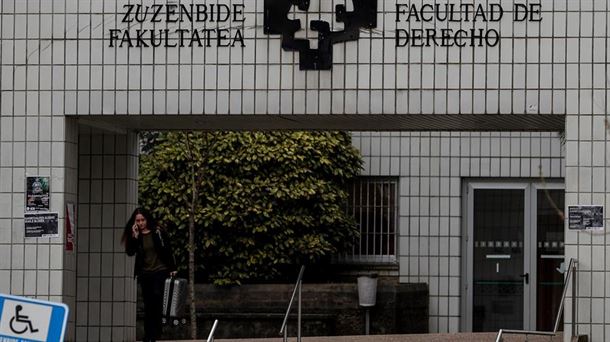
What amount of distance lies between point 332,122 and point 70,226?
3.05 metres

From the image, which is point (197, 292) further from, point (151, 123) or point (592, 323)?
point (592, 323)

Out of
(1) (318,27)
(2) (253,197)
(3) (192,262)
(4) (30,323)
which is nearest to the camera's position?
(4) (30,323)

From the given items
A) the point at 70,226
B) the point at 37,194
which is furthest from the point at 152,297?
the point at 37,194

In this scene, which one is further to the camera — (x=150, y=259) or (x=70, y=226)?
(x=150, y=259)

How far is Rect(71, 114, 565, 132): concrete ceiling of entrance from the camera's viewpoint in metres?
16.2

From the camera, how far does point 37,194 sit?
16.3m

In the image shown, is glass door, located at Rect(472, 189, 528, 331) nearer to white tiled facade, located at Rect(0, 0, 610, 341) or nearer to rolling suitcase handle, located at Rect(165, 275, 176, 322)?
rolling suitcase handle, located at Rect(165, 275, 176, 322)

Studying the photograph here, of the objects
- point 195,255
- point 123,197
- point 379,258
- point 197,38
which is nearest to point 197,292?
point 195,255

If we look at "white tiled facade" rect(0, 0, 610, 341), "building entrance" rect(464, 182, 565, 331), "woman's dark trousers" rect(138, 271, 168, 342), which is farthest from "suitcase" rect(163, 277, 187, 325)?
"building entrance" rect(464, 182, 565, 331)

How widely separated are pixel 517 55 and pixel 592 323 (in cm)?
281

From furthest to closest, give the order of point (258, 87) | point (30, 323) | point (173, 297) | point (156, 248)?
point (173, 297) < point (156, 248) < point (258, 87) < point (30, 323)

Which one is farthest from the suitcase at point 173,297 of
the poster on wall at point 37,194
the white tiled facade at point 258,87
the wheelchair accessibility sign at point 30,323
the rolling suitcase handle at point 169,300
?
the wheelchair accessibility sign at point 30,323

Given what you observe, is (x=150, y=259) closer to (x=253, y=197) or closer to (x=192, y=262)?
(x=192, y=262)

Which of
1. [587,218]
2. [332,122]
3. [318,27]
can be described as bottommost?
[587,218]
